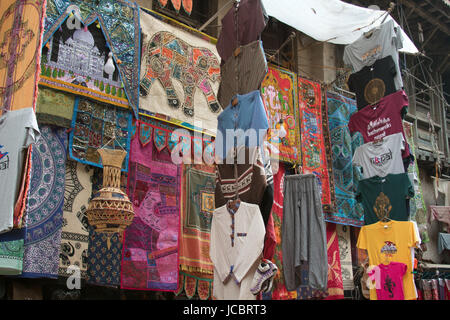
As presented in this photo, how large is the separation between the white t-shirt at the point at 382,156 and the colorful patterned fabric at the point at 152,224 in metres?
3.18

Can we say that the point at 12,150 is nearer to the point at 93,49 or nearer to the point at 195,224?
the point at 93,49

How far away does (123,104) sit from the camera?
676 cm

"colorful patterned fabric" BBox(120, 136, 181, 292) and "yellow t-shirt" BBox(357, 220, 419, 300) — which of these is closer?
"colorful patterned fabric" BBox(120, 136, 181, 292)

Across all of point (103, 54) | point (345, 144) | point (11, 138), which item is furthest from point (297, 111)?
point (11, 138)

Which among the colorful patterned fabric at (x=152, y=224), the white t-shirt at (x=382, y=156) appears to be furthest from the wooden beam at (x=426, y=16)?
the colorful patterned fabric at (x=152, y=224)

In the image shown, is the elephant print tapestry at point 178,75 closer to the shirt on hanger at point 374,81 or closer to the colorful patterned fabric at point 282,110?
the colorful patterned fabric at point 282,110

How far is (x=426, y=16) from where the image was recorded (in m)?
11.9

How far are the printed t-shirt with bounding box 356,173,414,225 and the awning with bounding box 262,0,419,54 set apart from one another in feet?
8.75

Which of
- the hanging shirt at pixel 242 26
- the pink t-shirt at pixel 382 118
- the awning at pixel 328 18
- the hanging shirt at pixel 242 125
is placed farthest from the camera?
the awning at pixel 328 18

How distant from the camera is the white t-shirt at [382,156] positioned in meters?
7.82

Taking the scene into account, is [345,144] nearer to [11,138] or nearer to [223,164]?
[223,164]

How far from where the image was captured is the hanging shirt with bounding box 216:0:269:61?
17.1ft

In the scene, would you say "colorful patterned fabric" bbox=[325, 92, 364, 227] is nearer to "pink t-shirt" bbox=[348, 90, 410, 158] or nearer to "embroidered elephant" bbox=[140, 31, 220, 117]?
"pink t-shirt" bbox=[348, 90, 410, 158]

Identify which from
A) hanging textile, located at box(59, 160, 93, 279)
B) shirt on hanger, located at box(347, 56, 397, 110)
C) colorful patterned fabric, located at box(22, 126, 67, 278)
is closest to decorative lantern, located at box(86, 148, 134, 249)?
hanging textile, located at box(59, 160, 93, 279)
